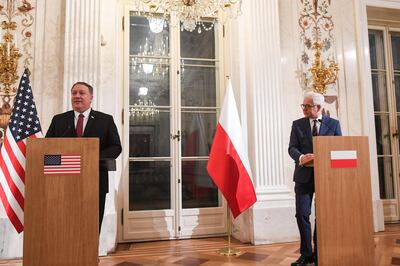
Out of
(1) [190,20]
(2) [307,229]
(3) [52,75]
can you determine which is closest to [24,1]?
(3) [52,75]

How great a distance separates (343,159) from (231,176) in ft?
4.25

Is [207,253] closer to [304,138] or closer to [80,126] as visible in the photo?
[304,138]

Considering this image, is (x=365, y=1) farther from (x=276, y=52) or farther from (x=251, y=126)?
(x=251, y=126)

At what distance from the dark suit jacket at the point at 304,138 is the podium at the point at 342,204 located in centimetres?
44

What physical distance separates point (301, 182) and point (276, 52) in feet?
6.00

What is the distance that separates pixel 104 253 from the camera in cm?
332

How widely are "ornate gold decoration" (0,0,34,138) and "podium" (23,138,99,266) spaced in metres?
1.83

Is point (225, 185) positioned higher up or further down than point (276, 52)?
further down

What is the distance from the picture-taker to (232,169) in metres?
3.44

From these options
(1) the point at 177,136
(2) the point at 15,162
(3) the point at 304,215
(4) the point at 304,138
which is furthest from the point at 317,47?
(2) the point at 15,162

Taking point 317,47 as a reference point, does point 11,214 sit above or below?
below

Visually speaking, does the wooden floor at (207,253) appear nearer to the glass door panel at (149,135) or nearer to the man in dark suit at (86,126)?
the glass door panel at (149,135)

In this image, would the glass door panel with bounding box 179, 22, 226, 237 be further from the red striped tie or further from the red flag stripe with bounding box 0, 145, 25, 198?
the red flag stripe with bounding box 0, 145, 25, 198

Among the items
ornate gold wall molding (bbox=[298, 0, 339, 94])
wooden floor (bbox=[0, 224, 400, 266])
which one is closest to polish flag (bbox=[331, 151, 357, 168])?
wooden floor (bbox=[0, 224, 400, 266])
